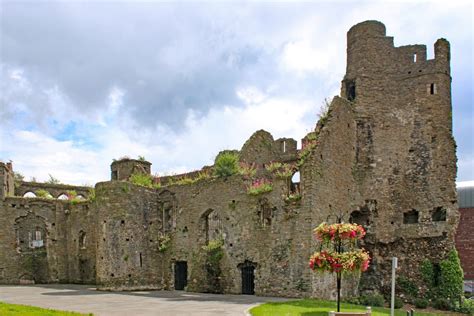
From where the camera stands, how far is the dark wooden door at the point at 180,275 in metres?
29.2

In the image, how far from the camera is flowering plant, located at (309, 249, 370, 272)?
16.6 meters

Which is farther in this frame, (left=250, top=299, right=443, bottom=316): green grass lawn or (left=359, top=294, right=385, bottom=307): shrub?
(left=359, top=294, right=385, bottom=307): shrub

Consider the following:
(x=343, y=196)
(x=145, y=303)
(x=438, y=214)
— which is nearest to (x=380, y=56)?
(x=343, y=196)

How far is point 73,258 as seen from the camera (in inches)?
1432

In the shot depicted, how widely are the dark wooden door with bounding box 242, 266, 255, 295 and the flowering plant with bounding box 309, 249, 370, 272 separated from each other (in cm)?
926

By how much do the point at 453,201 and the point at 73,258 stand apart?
25025mm

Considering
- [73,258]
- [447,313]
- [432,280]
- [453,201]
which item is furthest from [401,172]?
[73,258]

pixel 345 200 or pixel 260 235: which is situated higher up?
pixel 345 200

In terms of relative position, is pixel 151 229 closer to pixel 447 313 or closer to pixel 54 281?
pixel 54 281

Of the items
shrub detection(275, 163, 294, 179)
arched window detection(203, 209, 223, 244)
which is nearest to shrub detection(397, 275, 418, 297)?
shrub detection(275, 163, 294, 179)

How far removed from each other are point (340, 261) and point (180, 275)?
48.7 ft

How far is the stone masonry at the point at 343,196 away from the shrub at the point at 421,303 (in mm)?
1164

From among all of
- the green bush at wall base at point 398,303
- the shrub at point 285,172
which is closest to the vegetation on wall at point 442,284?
the green bush at wall base at point 398,303

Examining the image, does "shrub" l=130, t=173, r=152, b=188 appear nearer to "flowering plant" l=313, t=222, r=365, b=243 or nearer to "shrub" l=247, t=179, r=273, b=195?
"shrub" l=247, t=179, r=273, b=195
